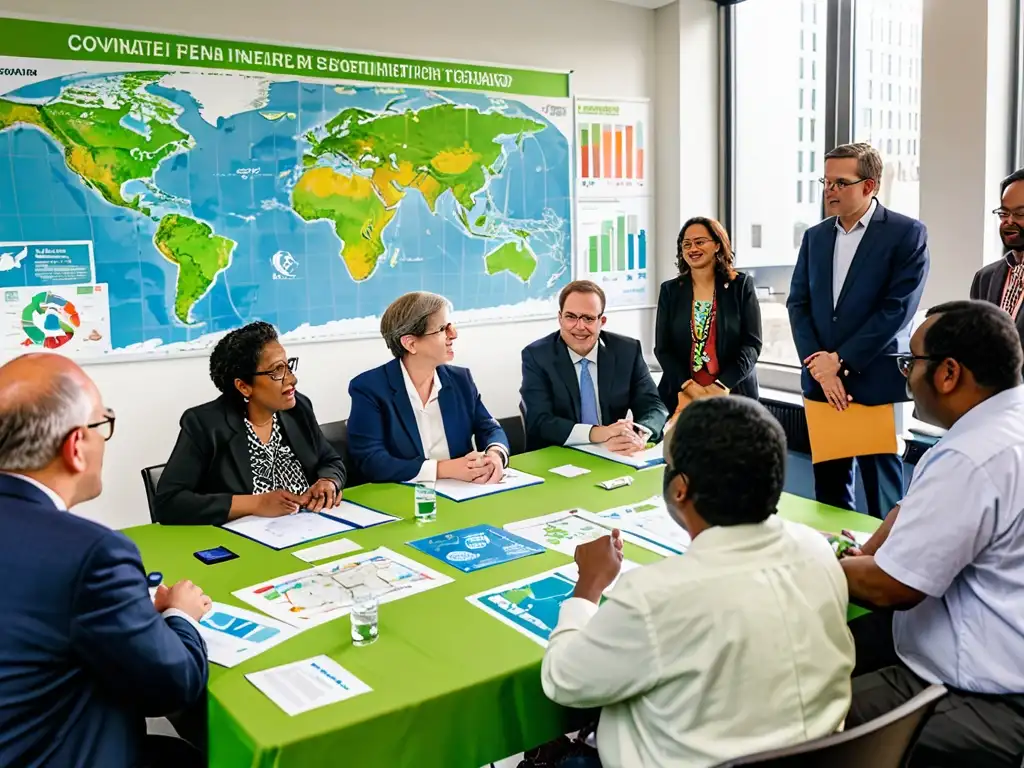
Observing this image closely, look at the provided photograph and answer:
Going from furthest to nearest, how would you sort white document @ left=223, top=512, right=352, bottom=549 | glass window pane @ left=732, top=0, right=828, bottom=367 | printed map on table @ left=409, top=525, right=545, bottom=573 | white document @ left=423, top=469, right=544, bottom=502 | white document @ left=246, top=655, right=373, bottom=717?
1. glass window pane @ left=732, top=0, right=828, bottom=367
2. white document @ left=423, top=469, right=544, bottom=502
3. white document @ left=223, top=512, right=352, bottom=549
4. printed map on table @ left=409, top=525, right=545, bottom=573
5. white document @ left=246, top=655, right=373, bottom=717

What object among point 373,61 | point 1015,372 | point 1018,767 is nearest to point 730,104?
point 373,61

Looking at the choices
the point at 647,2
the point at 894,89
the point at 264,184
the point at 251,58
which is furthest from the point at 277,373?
the point at 647,2

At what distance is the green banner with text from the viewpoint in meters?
3.58

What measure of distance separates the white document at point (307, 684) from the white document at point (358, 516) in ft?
2.75

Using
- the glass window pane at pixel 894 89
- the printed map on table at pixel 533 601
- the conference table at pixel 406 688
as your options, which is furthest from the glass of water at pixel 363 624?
the glass window pane at pixel 894 89

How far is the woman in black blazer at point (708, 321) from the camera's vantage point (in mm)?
3906

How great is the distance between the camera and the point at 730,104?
5.40m

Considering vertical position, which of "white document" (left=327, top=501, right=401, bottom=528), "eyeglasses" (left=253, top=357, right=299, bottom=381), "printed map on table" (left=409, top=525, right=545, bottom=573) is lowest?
"printed map on table" (left=409, top=525, right=545, bottom=573)

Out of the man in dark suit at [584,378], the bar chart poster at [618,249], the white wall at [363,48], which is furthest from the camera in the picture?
the bar chart poster at [618,249]

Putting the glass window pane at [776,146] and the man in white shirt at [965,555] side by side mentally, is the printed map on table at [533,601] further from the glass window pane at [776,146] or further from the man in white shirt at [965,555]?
the glass window pane at [776,146]

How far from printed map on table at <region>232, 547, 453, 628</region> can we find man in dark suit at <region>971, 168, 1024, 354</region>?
2202 millimetres

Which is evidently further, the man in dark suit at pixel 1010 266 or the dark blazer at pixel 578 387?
the dark blazer at pixel 578 387

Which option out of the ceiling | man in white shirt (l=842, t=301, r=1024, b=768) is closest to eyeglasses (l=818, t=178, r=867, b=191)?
man in white shirt (l=842, t=301, r=1024, b=768)

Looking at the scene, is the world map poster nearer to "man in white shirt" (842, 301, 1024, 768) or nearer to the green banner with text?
the green banner with text
